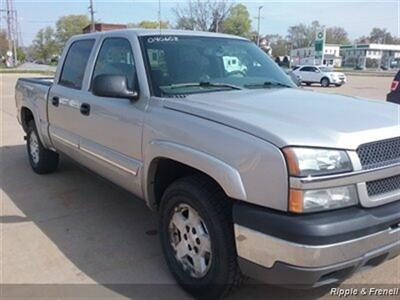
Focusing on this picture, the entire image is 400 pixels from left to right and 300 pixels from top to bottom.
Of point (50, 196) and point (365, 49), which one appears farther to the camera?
point (365, 49)

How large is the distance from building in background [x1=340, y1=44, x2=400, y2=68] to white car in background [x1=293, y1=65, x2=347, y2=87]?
246 ft

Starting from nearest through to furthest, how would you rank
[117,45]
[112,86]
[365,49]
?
[112,86] → [117,45] → [365,49]

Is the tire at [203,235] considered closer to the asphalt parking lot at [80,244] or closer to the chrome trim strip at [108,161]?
the asphalt parking lot at [80,244]

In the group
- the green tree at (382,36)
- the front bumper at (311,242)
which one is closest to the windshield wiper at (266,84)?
the front bumper at (311,242)

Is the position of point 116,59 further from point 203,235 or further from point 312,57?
point 312,57

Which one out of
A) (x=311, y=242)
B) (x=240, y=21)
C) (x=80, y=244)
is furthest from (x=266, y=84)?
(x=240, y=21)

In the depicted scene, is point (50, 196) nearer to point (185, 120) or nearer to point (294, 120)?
point (185, 120)

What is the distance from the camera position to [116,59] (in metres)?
4.08

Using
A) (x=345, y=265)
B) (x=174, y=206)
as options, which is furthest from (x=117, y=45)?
(x=345, y=265)

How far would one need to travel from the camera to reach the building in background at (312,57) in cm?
7091

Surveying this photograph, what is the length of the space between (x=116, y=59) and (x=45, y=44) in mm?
116227

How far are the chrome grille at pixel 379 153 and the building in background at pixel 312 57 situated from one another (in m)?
62.8

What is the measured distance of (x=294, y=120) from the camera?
2.68m

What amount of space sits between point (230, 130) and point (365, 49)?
379 ft
